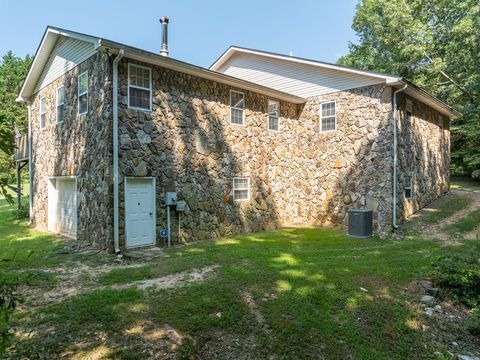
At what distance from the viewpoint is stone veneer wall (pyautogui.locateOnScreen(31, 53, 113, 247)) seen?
7953 mm

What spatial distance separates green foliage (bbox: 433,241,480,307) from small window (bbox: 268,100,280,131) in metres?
7.33

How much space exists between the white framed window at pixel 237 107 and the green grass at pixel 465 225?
7.58m

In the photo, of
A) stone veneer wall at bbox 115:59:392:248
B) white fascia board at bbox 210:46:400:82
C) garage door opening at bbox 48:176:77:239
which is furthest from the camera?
white fascia board at bbox 210:46:400:82

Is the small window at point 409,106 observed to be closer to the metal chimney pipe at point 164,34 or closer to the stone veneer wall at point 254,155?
the stone veneer wall at point 254,155

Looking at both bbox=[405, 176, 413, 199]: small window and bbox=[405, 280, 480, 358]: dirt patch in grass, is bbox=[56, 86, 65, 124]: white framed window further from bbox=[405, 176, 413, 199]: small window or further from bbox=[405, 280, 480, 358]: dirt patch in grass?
bbox=[405, 176, 413, 199]: small window

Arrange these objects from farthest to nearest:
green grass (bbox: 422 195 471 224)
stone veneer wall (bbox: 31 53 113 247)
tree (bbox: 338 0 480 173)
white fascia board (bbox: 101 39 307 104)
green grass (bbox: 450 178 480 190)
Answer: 1. tree (bbox: 338 0 480 173)
2. green grass (bbox: 450 178 480 190)
3. green grass (bbox: 422 195 471 224)
4. stone veneer wall (bbox: 31 53 113 247)
5. white fascia board (bbox: 101 39 307 104)

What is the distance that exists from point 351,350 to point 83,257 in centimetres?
629

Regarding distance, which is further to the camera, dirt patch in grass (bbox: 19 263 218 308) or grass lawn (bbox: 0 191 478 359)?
dirt patch in grass (bbox: 19 263 218 308)

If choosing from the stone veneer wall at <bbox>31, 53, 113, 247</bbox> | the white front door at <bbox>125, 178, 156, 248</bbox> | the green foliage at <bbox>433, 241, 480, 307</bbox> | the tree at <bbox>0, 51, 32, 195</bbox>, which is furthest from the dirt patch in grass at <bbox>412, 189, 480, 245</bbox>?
the tree at <bbox>0, 51, 32, 195</bbox>

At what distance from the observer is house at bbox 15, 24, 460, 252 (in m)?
8.24

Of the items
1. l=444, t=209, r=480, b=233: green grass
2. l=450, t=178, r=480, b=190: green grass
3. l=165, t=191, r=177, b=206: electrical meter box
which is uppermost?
l=450, t=178, r=480, b=190: green grass

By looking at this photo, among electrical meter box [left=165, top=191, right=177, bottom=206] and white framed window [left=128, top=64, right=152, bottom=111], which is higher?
white framed window [left=128, top=64, right=152, bottom=111]

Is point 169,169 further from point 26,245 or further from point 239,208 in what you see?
point 26,245

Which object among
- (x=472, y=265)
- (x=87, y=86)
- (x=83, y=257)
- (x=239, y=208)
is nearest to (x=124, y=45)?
(x=87, y=86)
